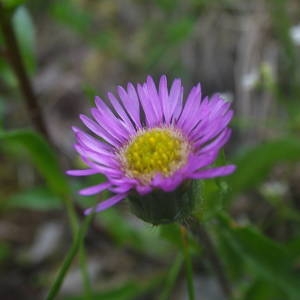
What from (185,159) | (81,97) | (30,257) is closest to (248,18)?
(81,97)

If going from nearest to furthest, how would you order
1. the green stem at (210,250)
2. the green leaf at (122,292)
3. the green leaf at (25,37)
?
the green stem at (210,250)
the green leaf at (122,292)
the green leaf at (25,37)

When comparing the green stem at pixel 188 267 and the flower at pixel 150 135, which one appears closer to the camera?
the flower at pixel 150 135

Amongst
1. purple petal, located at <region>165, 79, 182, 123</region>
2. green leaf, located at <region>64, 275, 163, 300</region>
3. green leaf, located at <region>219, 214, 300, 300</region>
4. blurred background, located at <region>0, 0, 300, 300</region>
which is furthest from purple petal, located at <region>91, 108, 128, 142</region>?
green leaf, located at <region>64, 275, 163, 300</region>

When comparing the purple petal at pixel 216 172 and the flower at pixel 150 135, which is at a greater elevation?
the flower at pixel 150 135

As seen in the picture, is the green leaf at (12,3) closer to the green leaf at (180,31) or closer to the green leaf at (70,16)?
the green leaf at (70,16)

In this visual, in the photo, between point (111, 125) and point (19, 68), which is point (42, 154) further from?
point (111, 125)

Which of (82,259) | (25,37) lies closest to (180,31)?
(25,37)

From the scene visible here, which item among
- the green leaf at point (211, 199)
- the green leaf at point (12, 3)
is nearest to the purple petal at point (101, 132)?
the green leaf at point (211, 199)

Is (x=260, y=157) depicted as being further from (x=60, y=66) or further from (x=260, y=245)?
(x=60, y=66)

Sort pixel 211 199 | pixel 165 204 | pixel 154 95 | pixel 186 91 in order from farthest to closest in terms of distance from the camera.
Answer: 1. pixel 186 91
2. pixel 211 199
3. pixel 154 95
4. pixel 165 204
